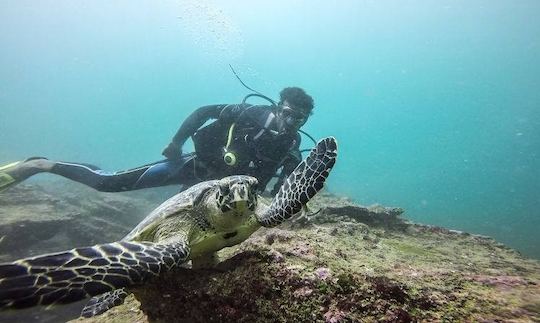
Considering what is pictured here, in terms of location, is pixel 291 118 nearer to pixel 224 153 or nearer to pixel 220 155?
pixel 224 153

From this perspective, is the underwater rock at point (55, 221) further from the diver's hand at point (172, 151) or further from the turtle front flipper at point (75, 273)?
the turtle front flipper at point (75, 273)

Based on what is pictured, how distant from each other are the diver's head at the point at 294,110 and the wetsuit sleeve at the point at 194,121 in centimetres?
156

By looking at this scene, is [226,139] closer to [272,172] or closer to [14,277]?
[272,172]

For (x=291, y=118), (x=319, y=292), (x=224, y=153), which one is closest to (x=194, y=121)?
(x=224, y=153)

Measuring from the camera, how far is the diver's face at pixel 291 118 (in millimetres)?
6401

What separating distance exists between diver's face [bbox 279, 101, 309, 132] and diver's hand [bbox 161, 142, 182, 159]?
2612mm

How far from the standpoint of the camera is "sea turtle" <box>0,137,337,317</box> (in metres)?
1.62

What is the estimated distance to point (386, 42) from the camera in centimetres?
13788

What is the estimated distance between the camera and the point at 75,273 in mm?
1745

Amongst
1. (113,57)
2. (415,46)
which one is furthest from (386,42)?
(113,57)

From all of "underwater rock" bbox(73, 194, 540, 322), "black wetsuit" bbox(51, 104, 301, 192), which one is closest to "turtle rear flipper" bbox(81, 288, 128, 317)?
"underwater rock" bbox(73, 194, 540, 322)

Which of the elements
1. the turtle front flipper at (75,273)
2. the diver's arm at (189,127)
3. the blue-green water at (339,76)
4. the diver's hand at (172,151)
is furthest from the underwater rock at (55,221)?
the blue-green water at (339,76)

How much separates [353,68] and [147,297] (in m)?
176

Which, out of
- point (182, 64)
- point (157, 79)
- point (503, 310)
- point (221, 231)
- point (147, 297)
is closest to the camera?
point (503, 310)
